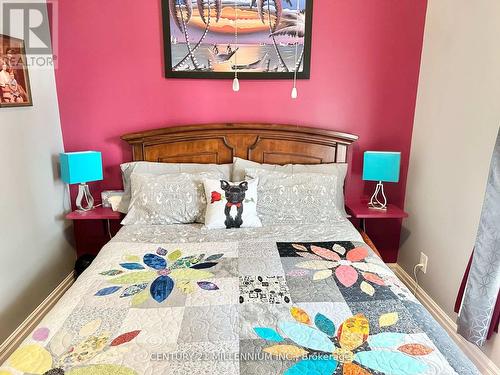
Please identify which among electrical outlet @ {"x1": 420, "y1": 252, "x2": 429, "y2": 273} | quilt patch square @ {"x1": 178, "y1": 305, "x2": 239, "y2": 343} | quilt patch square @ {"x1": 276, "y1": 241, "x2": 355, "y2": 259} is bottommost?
→ electrical outlet @ {"x1": 420, "y1": 252, "x2": 429, "y2": 273}

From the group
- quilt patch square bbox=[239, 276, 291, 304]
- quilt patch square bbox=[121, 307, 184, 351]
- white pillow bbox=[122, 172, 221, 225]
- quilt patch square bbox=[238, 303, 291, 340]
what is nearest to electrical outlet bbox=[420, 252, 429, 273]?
quilt patch square bbox=[239, 276, 291, 304]

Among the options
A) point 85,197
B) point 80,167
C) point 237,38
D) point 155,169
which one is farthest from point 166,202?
point 237,38

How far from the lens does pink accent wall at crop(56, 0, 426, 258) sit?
243cm

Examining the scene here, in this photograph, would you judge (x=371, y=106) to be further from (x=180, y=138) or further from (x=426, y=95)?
(x=180, y=138)

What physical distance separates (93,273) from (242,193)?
0.98 metres

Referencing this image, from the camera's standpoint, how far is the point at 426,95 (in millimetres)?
2439

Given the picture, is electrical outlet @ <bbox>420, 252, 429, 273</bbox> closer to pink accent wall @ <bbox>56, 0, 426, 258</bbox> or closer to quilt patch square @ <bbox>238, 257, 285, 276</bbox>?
pink accent wall @ <bbox>56, 0, 426, 258</bbox>

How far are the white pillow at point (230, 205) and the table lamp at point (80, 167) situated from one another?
854mm

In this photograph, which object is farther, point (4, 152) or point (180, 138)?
point (180, 138)

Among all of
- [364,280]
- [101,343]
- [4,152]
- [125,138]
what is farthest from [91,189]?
[364,280]

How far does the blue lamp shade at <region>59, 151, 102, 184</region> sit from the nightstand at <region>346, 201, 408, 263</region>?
190cm

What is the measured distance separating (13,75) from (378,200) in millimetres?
2698

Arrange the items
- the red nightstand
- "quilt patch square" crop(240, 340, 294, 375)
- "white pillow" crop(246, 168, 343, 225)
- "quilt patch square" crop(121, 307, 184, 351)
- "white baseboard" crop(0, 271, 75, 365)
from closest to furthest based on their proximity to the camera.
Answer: "quilt patch square" crop(240, 340, 294, 375) → "quilt patch square" crop(121, 307, 184, 351) → "white baseboard" crop(0, 271, 75, 365) → "white pillow" crop(246, 168, 343, 225) → the red nightstand

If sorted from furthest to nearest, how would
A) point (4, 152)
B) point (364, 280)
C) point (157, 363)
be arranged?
point (4, 152) → point (364, 280) → point (157, 363)
